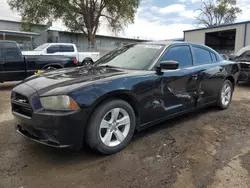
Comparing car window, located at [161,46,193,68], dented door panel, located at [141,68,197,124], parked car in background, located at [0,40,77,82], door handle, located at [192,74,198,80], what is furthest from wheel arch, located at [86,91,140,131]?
parked car in background, located at [0,40,77,82]

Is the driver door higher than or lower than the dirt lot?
higher

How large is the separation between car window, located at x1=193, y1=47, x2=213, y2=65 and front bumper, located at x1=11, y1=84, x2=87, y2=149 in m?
2.86

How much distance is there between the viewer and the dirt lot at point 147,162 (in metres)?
2.51

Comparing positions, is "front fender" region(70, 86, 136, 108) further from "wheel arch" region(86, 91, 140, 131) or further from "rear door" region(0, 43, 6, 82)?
"rear door" region(0, 43, 6, 82)

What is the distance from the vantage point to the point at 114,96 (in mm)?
3102

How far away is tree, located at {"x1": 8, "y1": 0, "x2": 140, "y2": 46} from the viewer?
2567cm

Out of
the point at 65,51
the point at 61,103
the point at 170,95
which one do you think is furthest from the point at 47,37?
the point at 61,103

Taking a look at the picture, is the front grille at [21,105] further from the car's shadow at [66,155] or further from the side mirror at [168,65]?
the side mirror at [168,65]

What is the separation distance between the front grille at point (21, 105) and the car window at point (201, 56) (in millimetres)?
3207

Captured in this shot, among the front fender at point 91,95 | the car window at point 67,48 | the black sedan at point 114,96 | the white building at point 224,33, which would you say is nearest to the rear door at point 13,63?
the black sedan at point 114,96

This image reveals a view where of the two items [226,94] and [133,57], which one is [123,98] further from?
[226,94]

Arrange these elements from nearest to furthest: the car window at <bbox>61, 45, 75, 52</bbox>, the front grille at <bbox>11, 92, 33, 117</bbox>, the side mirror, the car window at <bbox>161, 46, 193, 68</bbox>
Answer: the front grille at <bbox>11, 92, 33, 117</bbox>
the side mirror
the car window at <bbox>161, 46, 193, 68</bbox>
the car window at <bbox>61, 45, 75, 52</bbox>

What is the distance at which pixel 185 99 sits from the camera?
13.5 feet

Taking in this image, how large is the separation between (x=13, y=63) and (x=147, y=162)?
6926mm
